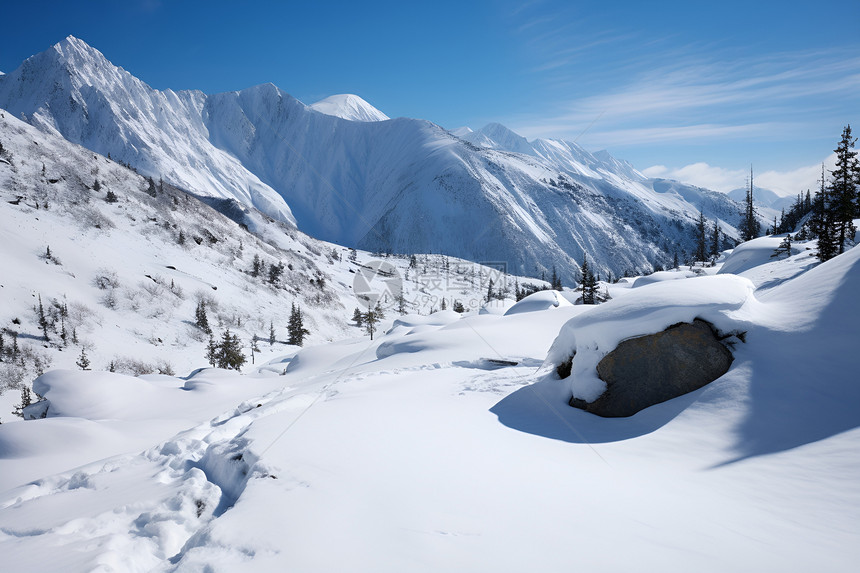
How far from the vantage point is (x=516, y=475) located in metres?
5.27

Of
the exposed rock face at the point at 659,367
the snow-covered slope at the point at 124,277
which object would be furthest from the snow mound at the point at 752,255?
the snow-covered slope at the point at 124,277

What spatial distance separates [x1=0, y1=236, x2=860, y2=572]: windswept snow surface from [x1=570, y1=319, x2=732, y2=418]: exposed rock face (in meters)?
0.30

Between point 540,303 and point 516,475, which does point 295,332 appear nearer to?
point 540,303

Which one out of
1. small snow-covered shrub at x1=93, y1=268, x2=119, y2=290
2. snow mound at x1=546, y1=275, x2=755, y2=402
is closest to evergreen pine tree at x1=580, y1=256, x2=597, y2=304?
snow mound at x1=546, y1=275, x2=755, y2=402

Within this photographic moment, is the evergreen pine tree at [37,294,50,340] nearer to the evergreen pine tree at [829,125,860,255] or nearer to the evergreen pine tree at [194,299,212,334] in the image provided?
the evergreen pine tree at [194,299,212,334]

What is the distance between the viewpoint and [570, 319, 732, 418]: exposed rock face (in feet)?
26.8

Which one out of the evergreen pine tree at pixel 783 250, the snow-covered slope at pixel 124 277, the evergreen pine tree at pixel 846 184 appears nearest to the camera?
the evergreen pine tree at pixel 846 184

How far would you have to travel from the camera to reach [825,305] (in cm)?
809

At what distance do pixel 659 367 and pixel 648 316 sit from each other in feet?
3.94

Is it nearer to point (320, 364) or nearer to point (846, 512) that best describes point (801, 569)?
point (846, 512)

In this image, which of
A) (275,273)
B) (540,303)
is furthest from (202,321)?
(540,303)

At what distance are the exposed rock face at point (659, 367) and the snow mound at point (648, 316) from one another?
0.61ft

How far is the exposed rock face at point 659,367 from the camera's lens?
817 cm

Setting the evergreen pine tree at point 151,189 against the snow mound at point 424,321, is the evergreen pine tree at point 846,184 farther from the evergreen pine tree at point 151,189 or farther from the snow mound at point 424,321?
the evergreen pine tree at point 151,189
